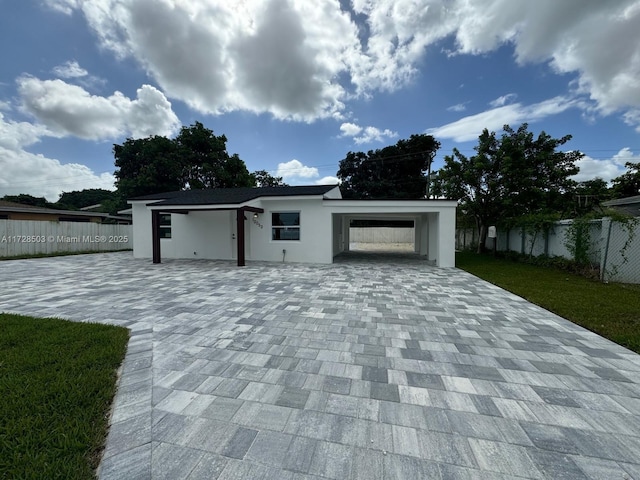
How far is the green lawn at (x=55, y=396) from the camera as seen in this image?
148 cm

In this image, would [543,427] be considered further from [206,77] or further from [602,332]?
[206,77]

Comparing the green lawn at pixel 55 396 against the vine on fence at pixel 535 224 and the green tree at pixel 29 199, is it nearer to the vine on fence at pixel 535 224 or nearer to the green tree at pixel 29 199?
the vine on fence at pixel 535 224

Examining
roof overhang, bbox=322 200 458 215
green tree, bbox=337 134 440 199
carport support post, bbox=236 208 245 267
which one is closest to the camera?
carport support post, bbox=236 208 245 267

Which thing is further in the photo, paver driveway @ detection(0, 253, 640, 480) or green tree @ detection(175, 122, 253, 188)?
green tree @ detection(175, 122, 253, 188)

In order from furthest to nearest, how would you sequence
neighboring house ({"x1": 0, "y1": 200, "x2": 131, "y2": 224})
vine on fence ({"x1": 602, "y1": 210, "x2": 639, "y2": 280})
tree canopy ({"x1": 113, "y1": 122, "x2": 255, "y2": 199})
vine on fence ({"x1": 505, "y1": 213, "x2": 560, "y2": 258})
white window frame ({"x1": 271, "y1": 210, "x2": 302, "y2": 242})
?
tree canopy ({"x1": 113, "y1": 122, "x2": 255, "y2": 199}), neighboring house ({"x1": 0, "y1": 200, "x2": 131, "y2": 224}), white window frame ({"x1": 271, "y1": 210, "x2": 302, "y2": 242}), vine on fence ({"x1": 505, "y1": 213, "x2": 560, "y2": 258}), vine on fence ({"x1": 602, "y1": 210, "x2": 639, "y2": 280})

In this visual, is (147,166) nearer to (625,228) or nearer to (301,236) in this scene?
(301,236)

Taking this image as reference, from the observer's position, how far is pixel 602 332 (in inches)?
142

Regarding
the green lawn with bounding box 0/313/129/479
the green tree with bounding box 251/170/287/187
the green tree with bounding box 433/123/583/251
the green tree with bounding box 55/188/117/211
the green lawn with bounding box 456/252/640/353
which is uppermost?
the green tree with bounding box 251/170/287/187

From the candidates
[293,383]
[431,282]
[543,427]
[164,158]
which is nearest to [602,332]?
[543,427]

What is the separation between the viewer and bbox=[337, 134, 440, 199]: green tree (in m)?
25.0

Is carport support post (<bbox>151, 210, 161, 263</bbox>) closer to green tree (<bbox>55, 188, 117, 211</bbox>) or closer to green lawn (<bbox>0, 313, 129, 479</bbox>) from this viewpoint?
green lawn (<bbox>0, 313, 129, 479</bbox>)

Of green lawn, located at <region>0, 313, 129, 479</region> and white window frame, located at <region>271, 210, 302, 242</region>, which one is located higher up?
white window frame, located at <region>271, 210, 302, 242</region>

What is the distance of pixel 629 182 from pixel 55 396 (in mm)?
32343

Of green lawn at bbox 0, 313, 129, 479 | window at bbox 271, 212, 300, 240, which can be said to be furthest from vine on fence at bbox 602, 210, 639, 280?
green lawn at bbox 0, 313, 129, 479
